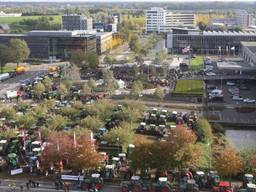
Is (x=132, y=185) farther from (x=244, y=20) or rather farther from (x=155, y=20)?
(x=244, y=20)

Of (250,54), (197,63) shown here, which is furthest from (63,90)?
(197,63)

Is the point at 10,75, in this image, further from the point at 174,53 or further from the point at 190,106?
the point at 174,53

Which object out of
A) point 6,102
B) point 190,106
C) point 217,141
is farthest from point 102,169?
point 6,102

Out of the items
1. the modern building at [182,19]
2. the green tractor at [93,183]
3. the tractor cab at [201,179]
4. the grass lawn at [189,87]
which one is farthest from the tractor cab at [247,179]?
the modern building at [182,19]

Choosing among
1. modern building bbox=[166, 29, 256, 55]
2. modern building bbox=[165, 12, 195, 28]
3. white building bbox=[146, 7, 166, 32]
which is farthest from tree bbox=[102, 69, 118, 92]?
modern building bbox=[165, 12, 195, 28]

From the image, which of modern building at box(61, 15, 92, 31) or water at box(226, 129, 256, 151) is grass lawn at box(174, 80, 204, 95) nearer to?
water at box(226, 129, 256, 151)

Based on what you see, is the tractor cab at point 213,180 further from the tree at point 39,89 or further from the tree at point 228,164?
the tree at point 39,89
